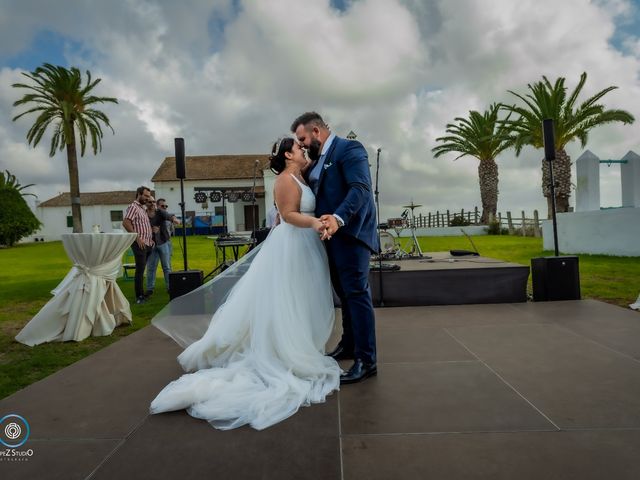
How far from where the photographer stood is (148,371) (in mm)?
3322

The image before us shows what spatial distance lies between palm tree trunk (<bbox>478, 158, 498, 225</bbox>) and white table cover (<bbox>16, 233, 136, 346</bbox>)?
25.5 m

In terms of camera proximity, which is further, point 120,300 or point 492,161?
point 492,161

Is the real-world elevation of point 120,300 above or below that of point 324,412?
above

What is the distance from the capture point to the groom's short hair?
307cm

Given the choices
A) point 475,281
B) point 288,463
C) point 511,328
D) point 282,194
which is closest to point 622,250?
point 475,281

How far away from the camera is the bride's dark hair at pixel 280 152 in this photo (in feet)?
9.93

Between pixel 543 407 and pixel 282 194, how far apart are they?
1.99 m

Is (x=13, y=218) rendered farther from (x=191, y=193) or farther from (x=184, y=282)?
(x=184, y=282)

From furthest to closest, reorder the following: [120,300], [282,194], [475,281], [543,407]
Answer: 1. [475,281]
2. [120,300]
3. [282,194]
4. [543,407]

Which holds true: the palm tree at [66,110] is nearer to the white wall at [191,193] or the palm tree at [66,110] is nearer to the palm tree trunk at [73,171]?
the palm tree trunk at [73,171]

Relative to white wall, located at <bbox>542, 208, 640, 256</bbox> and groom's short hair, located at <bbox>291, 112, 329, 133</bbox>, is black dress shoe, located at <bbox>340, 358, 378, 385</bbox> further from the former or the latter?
white wall, located at <bbox>542, 208, 640, 256</bbox>

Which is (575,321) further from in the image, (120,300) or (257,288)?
(120,300)

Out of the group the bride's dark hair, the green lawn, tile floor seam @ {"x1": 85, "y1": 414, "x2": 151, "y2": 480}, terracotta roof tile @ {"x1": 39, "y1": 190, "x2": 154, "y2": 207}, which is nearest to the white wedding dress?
tile floor seam @ {"x1": 85, "y1": 414, "x2": 151, "y2": 480}

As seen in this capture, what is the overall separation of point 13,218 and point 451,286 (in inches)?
1334
